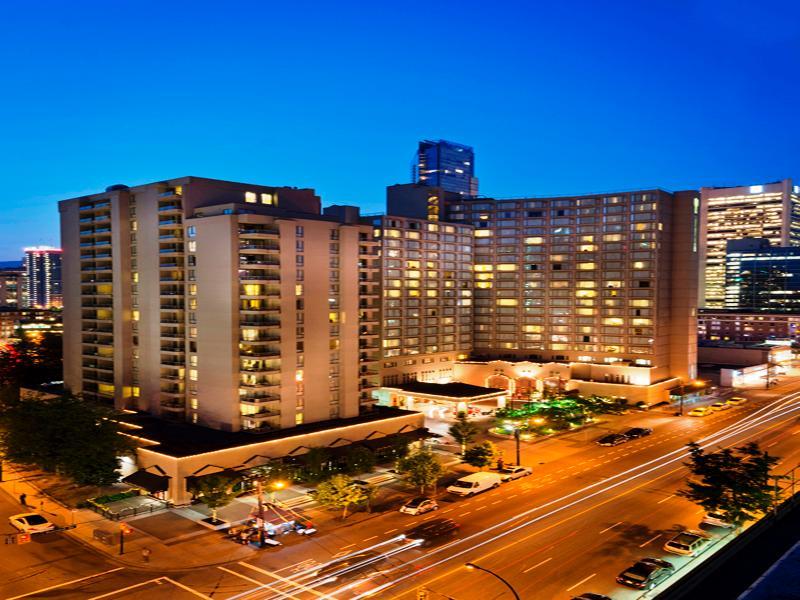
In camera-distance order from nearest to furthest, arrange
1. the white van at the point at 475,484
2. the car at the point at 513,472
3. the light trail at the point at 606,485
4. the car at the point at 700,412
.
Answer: the light trail at the point at 606,485
the white van at the point at 475,484
the car at the point at 513,472
the car at the point at 700,412

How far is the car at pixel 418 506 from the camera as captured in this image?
59812mm

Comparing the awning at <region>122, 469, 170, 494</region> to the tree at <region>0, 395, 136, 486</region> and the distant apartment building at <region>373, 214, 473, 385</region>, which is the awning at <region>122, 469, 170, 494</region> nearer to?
the tree at <region>0, 395, 136, 486</region>

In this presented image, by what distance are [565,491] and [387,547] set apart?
920 inches

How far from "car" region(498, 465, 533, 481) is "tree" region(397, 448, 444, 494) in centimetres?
919

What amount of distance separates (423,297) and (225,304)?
5794cm

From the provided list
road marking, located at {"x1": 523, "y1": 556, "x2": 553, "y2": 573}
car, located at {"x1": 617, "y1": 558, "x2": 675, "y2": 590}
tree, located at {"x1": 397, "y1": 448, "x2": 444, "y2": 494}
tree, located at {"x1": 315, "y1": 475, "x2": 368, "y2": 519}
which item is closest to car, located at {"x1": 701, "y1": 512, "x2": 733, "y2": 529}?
car, located at {"x1": 617, "y1": 558, "x2": 675, "y2": 590}

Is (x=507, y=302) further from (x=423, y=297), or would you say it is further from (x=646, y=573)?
(x=646, y=573)

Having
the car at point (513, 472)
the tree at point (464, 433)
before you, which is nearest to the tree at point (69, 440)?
the tree at point (464, 433)

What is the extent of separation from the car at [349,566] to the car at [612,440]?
159 feet

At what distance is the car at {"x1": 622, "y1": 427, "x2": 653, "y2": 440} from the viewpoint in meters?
93.2

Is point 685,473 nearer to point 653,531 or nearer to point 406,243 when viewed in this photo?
point 653,531

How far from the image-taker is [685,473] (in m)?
73.4

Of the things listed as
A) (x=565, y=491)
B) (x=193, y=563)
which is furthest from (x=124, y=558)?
(x=565, y=491)

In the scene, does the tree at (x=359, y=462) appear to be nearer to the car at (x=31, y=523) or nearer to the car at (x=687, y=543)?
the car at (x=31, y=523)
